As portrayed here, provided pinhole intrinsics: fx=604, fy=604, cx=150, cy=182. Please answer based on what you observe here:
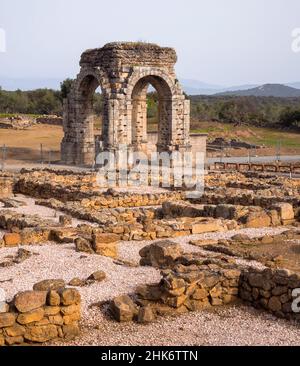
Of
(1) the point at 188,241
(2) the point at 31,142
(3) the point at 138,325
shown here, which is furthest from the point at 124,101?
(3) the point at 138,325

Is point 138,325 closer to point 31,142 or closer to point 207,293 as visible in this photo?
point 207,293

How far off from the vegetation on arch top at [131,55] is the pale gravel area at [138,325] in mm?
22589

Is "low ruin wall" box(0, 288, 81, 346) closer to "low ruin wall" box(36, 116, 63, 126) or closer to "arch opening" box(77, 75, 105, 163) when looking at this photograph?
"arch opening" box(77, 75, 105, 163)

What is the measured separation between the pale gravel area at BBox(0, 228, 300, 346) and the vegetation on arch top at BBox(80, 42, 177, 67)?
74.1 ft

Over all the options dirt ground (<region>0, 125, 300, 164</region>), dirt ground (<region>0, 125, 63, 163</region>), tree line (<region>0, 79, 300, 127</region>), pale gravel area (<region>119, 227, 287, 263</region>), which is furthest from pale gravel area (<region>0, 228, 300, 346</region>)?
tree line (<region>0, 79, 300, 127</region>)

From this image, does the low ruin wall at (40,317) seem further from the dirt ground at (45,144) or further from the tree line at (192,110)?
the tree line at (192,110)

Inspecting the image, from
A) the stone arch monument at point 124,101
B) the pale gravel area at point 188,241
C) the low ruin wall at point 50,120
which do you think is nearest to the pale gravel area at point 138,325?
the pale gravel area at point 188,241

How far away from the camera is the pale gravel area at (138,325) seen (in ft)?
25.1

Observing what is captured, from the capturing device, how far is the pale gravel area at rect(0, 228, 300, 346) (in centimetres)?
765

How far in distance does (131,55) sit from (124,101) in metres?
2.72
